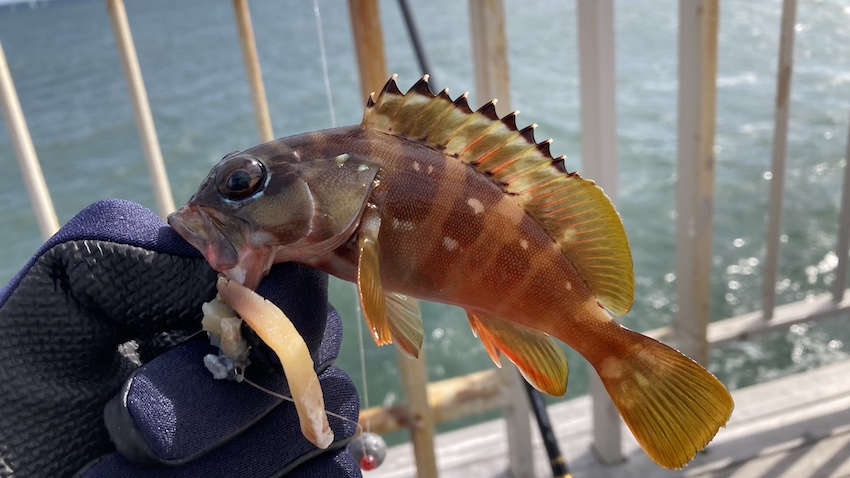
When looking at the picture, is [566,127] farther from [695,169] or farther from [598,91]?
[598,91]

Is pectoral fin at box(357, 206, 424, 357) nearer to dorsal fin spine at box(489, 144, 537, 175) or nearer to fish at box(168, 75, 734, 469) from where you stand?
fish at box(168, 75, 734, 469)

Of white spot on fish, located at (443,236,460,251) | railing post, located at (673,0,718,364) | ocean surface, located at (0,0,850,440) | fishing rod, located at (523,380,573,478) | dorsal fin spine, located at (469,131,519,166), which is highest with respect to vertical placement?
dorsal fin spine, located at (469,131,519,166)

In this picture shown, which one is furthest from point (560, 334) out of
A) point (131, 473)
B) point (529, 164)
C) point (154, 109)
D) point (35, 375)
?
point (154, 109)

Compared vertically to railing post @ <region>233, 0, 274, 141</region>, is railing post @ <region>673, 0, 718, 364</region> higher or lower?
lower

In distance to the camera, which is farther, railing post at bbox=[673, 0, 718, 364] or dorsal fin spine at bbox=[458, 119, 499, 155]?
railing post at bbox=[673, 0, 718, 364]

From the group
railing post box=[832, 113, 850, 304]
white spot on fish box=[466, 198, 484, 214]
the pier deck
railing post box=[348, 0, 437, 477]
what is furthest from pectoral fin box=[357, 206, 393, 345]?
railing post box=[832, 113, 850, 304]

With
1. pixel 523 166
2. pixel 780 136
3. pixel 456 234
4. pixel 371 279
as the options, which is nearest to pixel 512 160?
pixel 523 166
